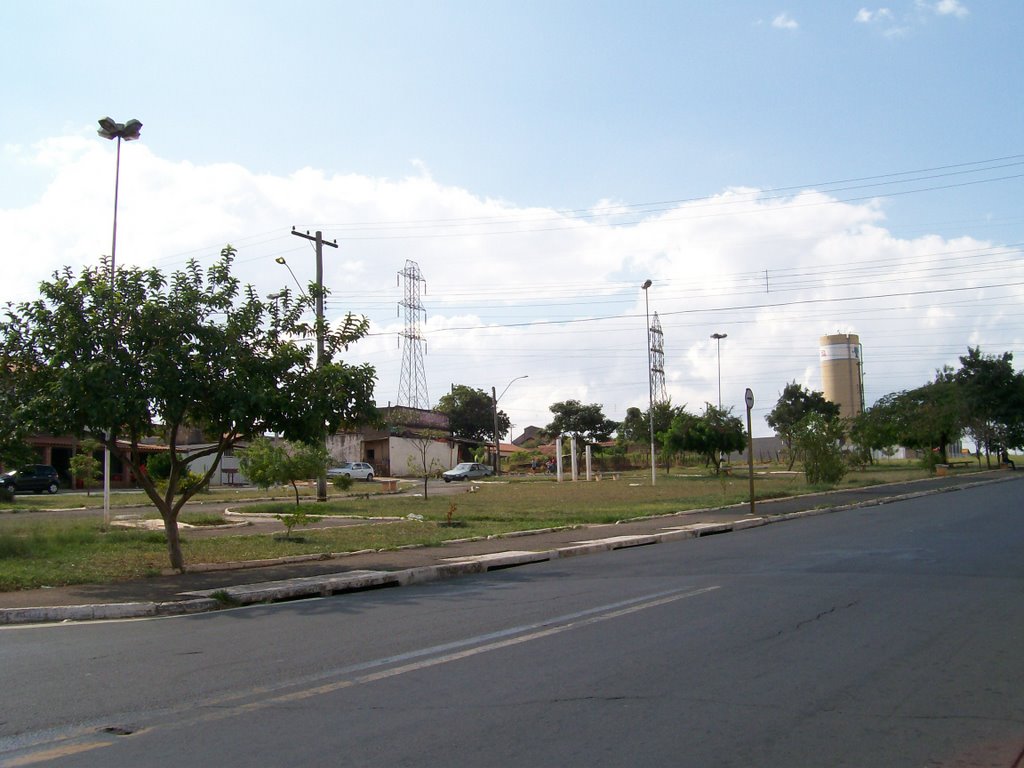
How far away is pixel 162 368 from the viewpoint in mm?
13320

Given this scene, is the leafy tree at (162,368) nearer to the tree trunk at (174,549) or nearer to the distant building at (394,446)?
the tree trunk at (174,549)

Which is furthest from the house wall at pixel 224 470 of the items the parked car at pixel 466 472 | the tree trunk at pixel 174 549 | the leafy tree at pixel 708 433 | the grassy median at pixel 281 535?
the tree trunk at pixel 174 549

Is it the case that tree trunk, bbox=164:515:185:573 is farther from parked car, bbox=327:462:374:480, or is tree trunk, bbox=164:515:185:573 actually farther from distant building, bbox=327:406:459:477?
distant building, bbox=327:406:459:477

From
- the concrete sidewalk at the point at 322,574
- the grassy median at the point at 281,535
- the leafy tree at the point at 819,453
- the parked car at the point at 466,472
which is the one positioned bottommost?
the concrete sidewalk at the point at 322,574

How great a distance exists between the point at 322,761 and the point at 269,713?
1.20 metres

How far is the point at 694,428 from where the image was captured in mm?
58125

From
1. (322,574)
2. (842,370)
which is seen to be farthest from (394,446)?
(842,370)

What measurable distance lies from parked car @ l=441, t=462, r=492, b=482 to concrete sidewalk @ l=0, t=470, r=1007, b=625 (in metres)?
41.3

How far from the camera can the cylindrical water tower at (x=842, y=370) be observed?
417 feet

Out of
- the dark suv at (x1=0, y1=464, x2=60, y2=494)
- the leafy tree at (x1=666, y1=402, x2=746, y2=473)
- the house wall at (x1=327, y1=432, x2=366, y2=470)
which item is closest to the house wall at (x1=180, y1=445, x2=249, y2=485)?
the dark suv at (x1=0, y1=464, x2=60, y2=494)

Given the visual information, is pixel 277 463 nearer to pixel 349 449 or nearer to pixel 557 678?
pixel 557 678

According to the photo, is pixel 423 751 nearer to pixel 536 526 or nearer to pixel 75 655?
pixel 75 655

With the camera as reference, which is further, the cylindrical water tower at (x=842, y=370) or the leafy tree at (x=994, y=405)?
the cylindrical water tower at (x=842, y=370)

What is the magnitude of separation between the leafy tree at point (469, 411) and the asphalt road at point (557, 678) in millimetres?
90606
